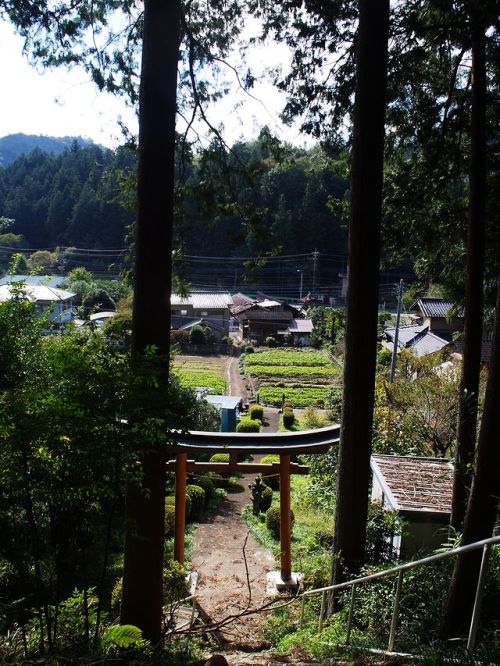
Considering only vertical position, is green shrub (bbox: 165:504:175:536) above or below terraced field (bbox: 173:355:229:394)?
above

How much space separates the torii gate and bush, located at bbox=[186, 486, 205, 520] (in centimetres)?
422

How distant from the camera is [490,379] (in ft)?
11.4

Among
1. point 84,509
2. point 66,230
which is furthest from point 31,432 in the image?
point 66,230

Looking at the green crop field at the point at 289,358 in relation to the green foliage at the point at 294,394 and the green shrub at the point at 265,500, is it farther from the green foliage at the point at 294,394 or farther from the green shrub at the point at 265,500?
the green shrub at the point at 265,500

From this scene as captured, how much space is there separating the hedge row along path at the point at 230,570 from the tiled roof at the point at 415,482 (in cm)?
246

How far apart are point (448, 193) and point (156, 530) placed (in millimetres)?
6416

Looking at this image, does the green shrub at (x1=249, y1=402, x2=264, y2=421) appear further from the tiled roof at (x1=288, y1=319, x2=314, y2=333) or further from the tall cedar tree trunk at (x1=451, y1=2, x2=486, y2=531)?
the tiled roof at (x1=288, y1=319, x2=314, y2=333)

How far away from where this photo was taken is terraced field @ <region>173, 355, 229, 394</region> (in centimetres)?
3040

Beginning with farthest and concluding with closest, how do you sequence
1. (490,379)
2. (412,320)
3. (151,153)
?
(412,320) → (151,153) → (490,379)

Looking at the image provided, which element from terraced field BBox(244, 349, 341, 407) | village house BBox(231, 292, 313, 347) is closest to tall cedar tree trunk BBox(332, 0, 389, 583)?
terraced field BBox(244, 349, 341, 407)

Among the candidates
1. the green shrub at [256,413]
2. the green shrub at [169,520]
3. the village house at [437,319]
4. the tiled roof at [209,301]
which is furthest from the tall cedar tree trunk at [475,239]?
the tiled roof at [209,301]

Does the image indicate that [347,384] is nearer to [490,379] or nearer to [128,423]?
[490,379]

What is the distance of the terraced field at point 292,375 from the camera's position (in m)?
29.9

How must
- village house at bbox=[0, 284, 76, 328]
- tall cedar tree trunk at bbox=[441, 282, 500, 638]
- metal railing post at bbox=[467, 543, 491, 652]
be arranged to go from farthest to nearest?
1. village house at bbox=[0, 284, 76, 328]
2. tall cedar tree trunk at bbox=[441, 282, 500, 638]
3. metal railing post at bbox=[467, 543, 491, 652]
